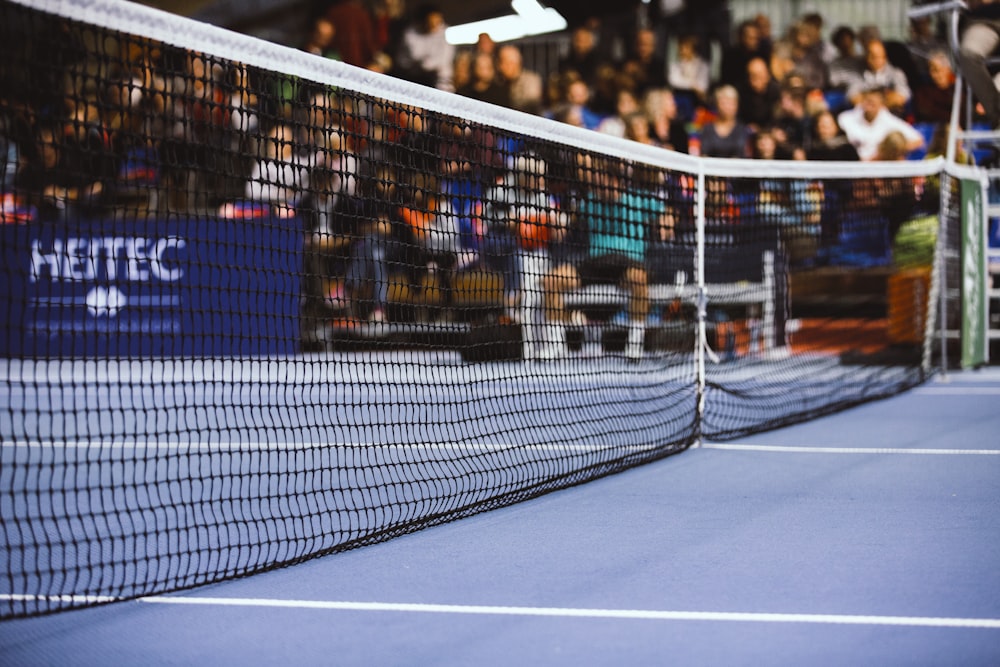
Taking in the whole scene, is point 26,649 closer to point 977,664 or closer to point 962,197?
point 977,664

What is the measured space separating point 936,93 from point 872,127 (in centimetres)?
102

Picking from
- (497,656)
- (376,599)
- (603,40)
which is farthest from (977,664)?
(603,40)

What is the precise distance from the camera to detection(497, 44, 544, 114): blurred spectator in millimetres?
11453

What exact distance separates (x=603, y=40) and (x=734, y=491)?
992cm

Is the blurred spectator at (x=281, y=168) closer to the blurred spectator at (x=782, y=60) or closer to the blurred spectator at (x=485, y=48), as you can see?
the blurred spectator at (x=485, y=48)

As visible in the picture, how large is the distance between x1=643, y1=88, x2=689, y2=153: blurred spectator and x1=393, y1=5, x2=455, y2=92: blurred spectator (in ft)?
7.23

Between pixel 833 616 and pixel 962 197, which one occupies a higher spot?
pixel 962 197

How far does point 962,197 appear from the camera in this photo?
769 cm

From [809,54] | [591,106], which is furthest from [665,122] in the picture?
[809,54]

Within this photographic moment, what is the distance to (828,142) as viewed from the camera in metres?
10.1

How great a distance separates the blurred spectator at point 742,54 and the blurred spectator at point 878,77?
1.10 m

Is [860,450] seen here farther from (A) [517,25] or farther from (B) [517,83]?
(A) [517,25]

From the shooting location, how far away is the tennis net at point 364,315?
9.91 feet

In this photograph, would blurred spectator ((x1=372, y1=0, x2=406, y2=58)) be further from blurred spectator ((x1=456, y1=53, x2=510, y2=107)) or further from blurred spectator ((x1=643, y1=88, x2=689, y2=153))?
blurred spectator ((x1=643, y1=88, x2=689, y2=153))
